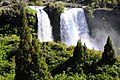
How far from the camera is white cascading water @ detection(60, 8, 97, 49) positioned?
46.5 meters

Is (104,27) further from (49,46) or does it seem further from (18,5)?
(49,46)

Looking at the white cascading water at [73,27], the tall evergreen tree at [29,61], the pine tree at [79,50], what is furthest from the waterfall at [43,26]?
the tall evergreen tree at [29,61]

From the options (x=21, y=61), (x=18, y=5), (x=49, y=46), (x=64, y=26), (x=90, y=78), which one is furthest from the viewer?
(x=64, y=26)

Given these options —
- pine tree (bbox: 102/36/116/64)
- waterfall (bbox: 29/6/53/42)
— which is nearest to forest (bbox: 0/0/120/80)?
pine tree (bbox: 102/36/116/64)

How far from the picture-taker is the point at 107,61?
28172 millimetres

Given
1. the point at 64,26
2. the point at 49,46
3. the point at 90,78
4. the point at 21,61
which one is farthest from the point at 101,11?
the point at 21,61

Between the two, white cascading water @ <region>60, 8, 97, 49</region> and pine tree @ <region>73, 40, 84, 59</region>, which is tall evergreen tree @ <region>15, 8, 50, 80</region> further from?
white cascading water @ <region>60, 8, 97, 49</region>

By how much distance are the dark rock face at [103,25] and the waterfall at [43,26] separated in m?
8.18

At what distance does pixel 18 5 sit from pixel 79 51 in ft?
55.9

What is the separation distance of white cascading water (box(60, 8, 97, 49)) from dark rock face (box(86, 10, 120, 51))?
46.5 inches

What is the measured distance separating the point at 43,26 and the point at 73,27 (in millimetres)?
5226

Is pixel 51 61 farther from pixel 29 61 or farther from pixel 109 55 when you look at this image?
pixel 29 61

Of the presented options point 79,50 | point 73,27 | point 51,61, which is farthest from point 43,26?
point 79,50

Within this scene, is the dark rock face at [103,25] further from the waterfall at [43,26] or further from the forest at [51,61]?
the forest at [51,61]
